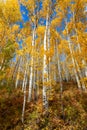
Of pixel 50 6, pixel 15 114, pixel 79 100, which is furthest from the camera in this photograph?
pixel 50 6

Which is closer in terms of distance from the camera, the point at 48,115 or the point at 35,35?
the point at 48,115

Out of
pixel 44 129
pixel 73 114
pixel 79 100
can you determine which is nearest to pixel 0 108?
Result: pixel 44 129

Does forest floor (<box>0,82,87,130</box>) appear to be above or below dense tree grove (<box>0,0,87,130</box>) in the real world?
below

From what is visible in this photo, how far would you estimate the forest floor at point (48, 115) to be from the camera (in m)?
8.62

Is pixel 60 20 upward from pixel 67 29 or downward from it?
upward

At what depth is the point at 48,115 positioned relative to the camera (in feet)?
29.5

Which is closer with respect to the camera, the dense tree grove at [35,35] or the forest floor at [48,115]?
the forest floor at [48,115]

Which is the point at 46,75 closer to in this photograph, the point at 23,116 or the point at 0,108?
the point at 23,116

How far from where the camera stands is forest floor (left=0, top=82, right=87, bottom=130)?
862 cm

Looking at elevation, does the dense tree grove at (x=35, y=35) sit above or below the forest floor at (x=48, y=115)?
above

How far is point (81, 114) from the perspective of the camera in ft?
31.3

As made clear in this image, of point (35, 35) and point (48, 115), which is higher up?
point (35, 35)

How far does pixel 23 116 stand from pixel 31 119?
20.0 inches

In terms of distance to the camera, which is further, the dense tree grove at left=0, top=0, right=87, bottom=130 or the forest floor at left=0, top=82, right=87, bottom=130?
the dense tree grove at left=0, top=0, right=87, bottom=130
